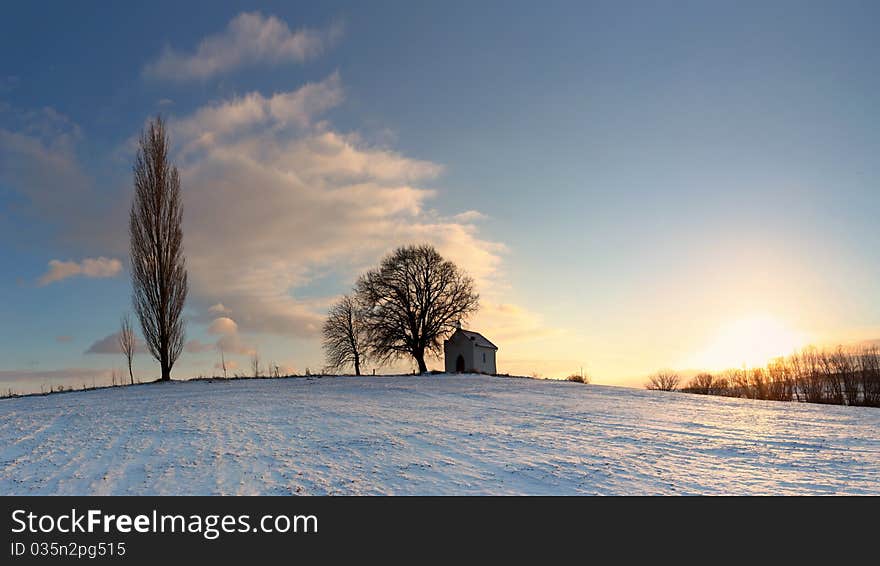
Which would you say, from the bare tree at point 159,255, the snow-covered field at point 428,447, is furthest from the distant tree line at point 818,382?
the bare tree at point 159,255

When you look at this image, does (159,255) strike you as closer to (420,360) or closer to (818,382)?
(420,360)

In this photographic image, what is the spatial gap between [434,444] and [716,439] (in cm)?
781

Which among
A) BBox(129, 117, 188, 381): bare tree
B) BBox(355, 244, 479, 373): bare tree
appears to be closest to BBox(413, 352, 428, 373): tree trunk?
BBox(355, 244, 479, 373): bare tree

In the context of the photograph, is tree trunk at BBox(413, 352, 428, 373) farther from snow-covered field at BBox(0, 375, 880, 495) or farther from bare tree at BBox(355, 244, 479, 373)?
snow-covered field at BBox(0, 375, 880, 495)

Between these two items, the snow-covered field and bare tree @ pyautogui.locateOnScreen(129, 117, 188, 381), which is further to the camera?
bare tree @ pyautogui.locateOnScreen(129, 117, 188, 381)

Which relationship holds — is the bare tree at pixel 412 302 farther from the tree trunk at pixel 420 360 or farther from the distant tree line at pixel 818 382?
the distant tree line at pixel 818 382

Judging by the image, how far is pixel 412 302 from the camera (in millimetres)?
48875

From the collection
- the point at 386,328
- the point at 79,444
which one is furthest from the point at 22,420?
the point at 386,328

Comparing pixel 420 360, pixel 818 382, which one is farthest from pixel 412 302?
pixel 818 382

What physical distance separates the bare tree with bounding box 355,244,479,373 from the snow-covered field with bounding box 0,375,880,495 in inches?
900

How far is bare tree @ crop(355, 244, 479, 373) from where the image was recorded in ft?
→ 158

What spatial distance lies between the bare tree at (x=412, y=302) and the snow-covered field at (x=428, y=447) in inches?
900
